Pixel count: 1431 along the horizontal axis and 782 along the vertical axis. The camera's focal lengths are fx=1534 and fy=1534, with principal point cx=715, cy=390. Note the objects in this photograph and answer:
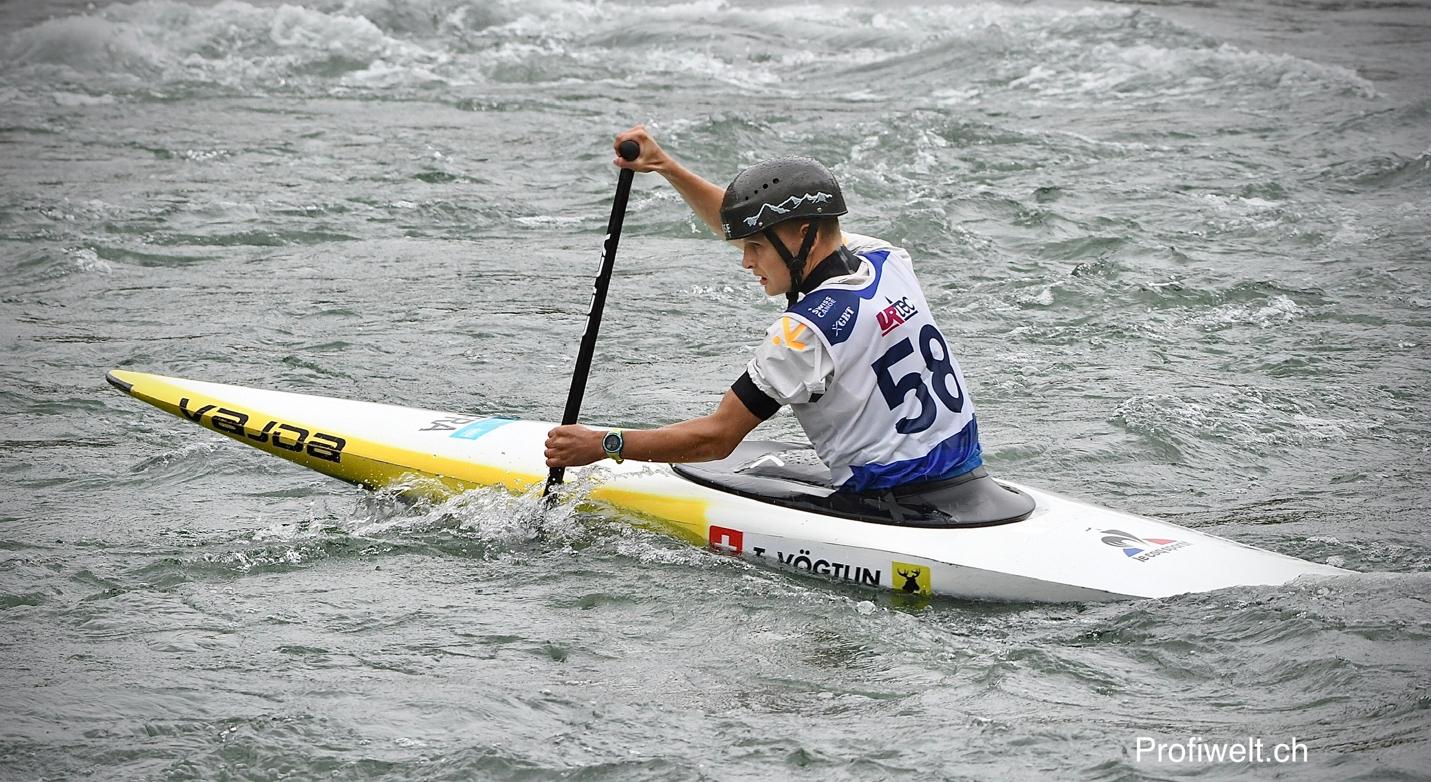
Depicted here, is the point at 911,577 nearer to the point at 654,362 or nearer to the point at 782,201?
the point at 782,201

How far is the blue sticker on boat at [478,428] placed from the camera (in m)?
5.67

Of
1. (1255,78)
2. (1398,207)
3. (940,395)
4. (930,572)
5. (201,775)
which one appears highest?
(1255,78)

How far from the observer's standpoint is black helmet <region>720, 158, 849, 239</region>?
4.54 metres

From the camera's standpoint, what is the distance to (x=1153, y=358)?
7.64 meters

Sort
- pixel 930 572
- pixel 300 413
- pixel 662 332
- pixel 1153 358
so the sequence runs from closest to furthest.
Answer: pixel 930 572, pixel 300 413, pixel 1153 358, pixel 662 332

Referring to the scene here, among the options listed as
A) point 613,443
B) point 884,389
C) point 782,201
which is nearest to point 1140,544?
point 884,389

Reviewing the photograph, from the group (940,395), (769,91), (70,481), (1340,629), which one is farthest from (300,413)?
(769,91)

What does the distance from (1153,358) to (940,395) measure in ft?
10.9

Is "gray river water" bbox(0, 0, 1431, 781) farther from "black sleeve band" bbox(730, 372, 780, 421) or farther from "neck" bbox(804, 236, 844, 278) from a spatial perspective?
"neck" bbox(804, 236, 844, 278)

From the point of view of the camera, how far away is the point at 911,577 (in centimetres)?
468

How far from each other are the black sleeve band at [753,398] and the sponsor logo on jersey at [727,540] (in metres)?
0.58

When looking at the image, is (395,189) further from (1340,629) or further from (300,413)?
(1340,629)

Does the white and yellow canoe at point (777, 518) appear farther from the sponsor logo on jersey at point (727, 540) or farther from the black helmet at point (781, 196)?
the black helmet at point (781, 196)

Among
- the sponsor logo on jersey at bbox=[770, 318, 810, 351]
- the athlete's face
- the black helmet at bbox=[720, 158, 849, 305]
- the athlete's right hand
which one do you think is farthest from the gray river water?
the athlete's right hand
